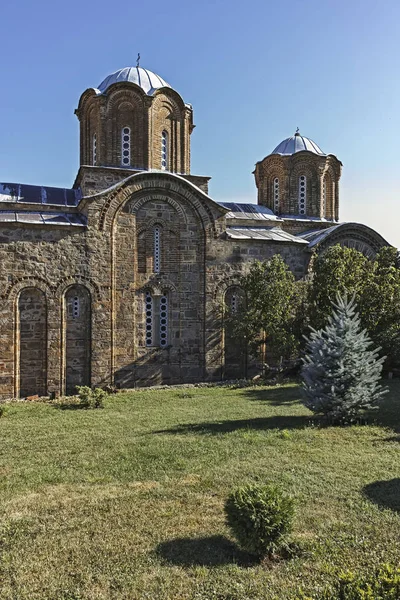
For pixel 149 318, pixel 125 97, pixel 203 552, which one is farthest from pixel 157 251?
pixel 203 552

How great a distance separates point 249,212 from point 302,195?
275 centimetres

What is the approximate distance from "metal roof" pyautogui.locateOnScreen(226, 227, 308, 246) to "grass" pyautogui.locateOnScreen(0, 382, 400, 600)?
6693 millimetres

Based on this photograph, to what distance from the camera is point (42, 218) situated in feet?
42.7

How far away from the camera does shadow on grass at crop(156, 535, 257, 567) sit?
4.14 meters

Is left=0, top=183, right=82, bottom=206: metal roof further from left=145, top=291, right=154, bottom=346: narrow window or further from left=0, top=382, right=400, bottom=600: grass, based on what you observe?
left=0, top=382, right=400, bottom=600: grass

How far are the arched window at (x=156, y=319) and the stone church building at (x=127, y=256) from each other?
1.2 inches

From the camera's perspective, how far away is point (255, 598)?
3.59 m

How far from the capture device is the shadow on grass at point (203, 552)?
4.14 meters

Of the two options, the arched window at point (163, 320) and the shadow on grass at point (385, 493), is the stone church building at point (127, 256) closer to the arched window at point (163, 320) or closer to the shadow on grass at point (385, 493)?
the arched window at point (163, 320)

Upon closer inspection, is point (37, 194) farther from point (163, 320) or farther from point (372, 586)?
point (372, 586)

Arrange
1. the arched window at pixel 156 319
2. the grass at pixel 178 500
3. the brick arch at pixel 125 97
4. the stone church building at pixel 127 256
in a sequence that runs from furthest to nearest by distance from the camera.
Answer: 1. the brick arch at pixel 125 97
2. the arched window at pixel 156 319
3. the stone church building at pixel 127 256
4. the grass at pixel 178 500

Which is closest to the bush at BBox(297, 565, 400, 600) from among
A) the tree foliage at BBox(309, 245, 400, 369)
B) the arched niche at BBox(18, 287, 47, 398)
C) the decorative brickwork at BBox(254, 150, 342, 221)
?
the tree foliage at BBox(309, 245, 400, 369)

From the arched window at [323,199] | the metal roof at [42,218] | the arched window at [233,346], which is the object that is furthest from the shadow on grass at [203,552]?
the arched window at [323,199]

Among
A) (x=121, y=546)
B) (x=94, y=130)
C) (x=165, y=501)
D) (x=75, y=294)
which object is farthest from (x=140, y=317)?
(x=121, y=546)
